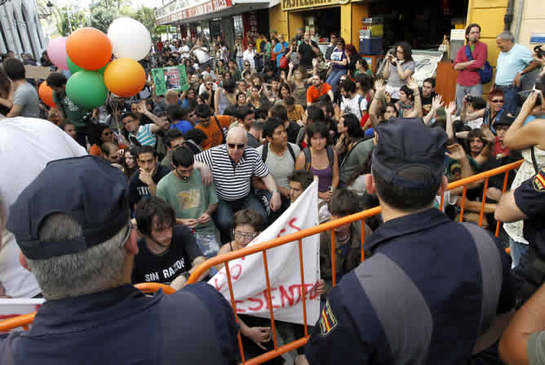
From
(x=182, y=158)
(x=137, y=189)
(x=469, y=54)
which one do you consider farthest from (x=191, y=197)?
(x=469, y=54)

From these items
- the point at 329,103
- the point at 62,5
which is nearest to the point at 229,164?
the point at 329,103

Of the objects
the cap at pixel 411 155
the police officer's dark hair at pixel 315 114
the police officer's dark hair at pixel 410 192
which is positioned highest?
the cap at pixel 411 155

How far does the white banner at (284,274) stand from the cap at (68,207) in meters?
1.52

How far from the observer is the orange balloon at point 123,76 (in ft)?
16.6

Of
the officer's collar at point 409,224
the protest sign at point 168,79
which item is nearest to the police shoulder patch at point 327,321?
the officer's collar at point 409,224

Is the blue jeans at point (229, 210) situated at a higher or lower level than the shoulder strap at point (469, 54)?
lower

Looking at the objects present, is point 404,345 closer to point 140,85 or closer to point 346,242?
point 346,242

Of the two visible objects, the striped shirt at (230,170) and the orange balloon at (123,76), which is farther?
the orange balloon at (123,76)

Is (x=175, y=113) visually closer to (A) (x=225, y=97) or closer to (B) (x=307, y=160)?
Answer: (B) (x=307, y=160)

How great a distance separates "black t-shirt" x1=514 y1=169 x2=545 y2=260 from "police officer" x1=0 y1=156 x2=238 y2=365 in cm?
169

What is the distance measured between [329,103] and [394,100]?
2010 mm

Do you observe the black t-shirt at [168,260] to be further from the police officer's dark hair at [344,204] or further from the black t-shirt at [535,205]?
the black t-shirt at [535,205]

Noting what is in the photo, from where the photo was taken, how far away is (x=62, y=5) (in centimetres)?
5347

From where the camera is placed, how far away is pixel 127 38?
559 centimetres
